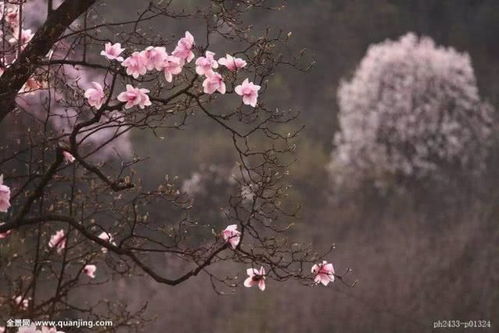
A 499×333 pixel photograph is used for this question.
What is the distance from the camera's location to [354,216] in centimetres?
1149

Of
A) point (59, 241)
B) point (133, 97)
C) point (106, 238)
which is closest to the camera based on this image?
point (133, 97)

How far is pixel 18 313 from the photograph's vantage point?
13.0 feet

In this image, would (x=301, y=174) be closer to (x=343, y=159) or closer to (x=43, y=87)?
(x=343, y=159)

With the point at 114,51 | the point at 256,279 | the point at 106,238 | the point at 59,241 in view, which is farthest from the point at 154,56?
the point at 59,241

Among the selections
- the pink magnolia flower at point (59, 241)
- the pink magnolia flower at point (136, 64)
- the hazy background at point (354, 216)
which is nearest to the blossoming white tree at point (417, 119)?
the hazy background at point (354, 216)

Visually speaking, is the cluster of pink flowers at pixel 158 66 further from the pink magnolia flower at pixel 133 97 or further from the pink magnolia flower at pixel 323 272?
the pink magnolia flower at pixel 323 272

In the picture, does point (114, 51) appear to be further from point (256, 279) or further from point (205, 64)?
point (256, 279)

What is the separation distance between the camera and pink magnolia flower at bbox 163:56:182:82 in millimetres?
3248

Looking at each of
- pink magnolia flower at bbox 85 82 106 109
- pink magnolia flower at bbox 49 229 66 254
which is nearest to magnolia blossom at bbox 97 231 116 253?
pink magnolia flower at bbox 49 229 66 254

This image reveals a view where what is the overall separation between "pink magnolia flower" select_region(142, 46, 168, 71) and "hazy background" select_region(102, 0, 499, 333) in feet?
19.2

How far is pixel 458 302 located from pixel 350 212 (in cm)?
306

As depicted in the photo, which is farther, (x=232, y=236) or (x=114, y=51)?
(x=232, y=236)

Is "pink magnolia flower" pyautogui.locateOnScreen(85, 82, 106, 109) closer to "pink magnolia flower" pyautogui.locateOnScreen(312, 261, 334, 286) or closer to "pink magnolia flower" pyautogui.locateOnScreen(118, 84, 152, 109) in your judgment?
"pink magnolia flower" pyautogui.locateOnScreen(118, 84, 152, 109)

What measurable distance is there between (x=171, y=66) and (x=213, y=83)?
18 centimetres
